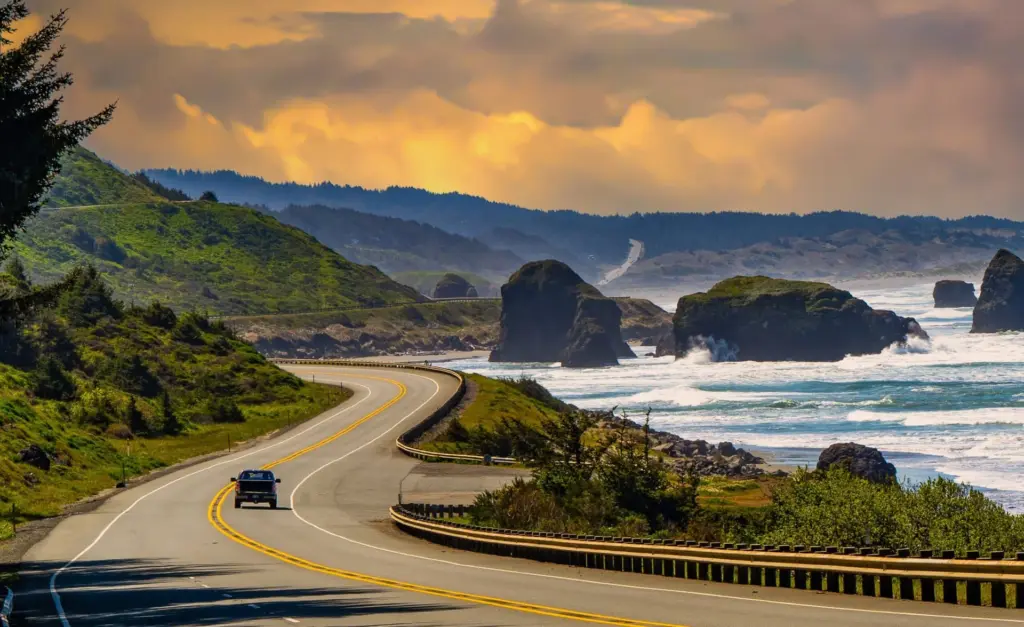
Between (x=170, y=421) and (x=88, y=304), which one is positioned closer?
(x=170, y=421)

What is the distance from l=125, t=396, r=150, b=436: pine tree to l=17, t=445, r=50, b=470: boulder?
2016 cm

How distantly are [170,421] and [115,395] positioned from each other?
13.0 ft

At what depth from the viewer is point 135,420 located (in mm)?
89312

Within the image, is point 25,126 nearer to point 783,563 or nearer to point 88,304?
point 783,563

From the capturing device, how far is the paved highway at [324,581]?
23594 millimetres

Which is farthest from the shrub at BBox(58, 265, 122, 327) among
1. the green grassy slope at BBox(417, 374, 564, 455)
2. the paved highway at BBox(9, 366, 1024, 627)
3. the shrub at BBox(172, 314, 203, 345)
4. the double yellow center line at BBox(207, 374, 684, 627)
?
the double yellow center line at BBox(207, 374, 684, 627)

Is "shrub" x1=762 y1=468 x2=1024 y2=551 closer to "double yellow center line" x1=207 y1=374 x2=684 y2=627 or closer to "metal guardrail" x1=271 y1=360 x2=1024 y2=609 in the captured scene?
"metal guardrail" x1=271 y1=360 x2=1024 y2=609

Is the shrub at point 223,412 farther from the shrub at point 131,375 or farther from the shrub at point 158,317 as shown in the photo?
the shrub at point 158,317

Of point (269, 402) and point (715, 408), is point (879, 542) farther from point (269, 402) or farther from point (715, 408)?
point (715, 408)

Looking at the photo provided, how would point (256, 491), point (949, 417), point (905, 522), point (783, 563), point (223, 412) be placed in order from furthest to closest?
point (949, 417), point (223, 412), point (256, 491), point (905, 522), point (783, 563)

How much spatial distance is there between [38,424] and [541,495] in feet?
115

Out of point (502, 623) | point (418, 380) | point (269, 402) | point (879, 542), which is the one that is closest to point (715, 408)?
point (418, 380)

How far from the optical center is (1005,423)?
10894 centimetres

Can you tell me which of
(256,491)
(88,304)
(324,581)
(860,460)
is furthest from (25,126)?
(88,304)
